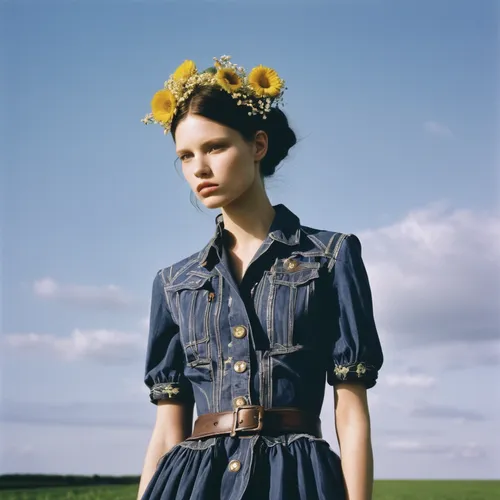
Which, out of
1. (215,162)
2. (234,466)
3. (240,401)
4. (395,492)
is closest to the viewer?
(234,466)

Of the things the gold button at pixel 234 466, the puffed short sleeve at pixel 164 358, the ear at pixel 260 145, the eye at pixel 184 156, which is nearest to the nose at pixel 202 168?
the eye at pixel 184 156

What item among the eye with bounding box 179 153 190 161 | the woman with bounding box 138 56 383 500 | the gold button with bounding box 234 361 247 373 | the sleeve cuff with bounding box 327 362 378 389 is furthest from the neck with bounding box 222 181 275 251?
the sleeve cuff with bounding box 327 362 378 389

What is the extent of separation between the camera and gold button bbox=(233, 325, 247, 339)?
3.40 m

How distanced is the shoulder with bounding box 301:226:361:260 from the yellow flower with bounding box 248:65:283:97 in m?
0.59

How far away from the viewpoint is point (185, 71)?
375 cm

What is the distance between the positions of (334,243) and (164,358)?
0.85 m

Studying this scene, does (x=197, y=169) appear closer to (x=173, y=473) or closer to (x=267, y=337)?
(x=267, y=337)

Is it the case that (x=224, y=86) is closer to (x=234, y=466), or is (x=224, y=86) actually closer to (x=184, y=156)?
(x=184, y=156)

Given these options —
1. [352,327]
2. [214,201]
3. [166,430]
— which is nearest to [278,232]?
[214,201]

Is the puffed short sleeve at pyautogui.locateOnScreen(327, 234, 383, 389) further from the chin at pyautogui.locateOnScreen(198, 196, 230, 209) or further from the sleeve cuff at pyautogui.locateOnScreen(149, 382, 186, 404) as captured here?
the sleeve cuff at pyautogui.locateOnScreen(149, 382, 186, 404)

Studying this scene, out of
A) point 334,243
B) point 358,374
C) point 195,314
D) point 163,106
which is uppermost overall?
point 163,106

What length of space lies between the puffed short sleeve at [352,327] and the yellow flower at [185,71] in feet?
3.18

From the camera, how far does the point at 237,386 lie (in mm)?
3355

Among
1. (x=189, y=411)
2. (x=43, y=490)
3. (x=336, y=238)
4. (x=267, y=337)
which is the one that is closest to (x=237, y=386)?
(x=267, y=337)
